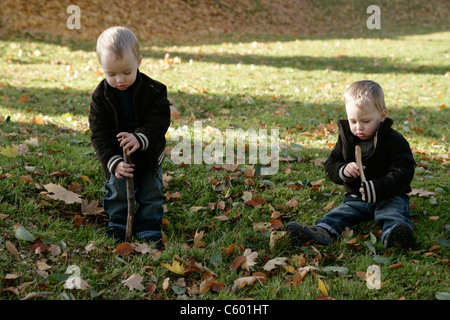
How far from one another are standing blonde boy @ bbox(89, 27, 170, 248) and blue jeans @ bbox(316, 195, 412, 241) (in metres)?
1.31

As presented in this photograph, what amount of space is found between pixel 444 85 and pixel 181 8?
10.3m

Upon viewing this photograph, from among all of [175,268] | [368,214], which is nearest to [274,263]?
[175,268]

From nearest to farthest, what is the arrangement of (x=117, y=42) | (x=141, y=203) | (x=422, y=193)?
1. (x=117, y=42)
2. (x=141, y=203)
3. (x=422, y=193)

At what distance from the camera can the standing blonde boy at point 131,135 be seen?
2.73 m

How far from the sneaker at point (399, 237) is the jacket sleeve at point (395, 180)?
0.87 ft

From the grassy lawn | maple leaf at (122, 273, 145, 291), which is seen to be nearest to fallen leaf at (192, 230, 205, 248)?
the grassy lawn

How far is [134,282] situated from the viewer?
2332 mm

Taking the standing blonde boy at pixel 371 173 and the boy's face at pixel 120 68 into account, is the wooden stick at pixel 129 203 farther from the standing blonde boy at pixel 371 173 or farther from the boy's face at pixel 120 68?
the standing blonde boy at pixel 371 173

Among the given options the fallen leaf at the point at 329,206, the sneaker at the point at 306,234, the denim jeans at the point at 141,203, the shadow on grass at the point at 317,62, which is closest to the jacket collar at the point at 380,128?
the fallen leaf at the point at 329,206

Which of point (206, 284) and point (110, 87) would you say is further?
point (110, 87)

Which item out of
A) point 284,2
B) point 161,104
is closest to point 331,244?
point 161,104

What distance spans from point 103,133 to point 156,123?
0.39m

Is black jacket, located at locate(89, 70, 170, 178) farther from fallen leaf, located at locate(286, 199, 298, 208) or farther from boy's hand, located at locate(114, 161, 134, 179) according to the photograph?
fallen leaf, located at locate(286, 199, 298, 208)

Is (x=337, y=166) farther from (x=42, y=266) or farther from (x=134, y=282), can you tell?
(x=42, y=266)
